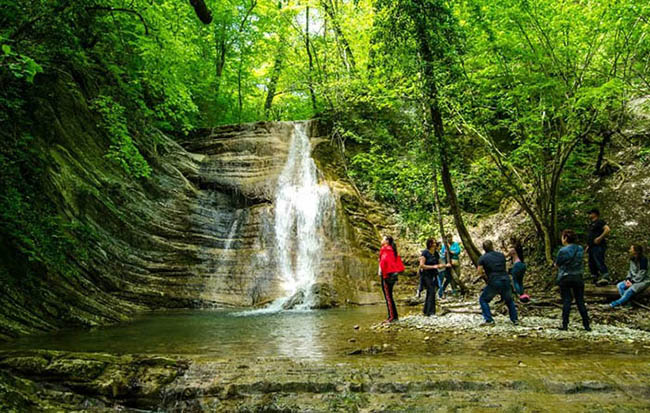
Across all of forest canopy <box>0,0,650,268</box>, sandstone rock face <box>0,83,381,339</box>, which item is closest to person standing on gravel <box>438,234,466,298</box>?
forest canopy <box>0,0,650,268</box>

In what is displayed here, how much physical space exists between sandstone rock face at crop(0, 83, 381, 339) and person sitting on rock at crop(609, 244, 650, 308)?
754 cm

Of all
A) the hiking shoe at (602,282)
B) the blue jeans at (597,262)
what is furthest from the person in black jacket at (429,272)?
the blue jeans at (597,262)

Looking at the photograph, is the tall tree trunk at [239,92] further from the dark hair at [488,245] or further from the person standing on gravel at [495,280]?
the person standing on gravel at [495,280]

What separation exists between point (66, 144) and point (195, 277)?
5735mm

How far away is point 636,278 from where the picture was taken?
8.55m

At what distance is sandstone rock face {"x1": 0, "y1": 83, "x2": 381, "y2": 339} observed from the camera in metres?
9.94

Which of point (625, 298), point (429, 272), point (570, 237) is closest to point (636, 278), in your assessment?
point (625, 298)

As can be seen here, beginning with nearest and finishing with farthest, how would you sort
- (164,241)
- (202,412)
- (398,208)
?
(202,412)
(164,241)
(398,208)

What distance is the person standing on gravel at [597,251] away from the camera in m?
10.2

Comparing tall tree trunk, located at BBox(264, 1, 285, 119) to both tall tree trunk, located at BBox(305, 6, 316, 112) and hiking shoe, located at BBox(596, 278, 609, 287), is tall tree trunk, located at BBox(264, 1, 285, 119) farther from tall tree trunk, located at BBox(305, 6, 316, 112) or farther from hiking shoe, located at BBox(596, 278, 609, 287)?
hiking shoe, located at BBox(596, 278, 609, 287)

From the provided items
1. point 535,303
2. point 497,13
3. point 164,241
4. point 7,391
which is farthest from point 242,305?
point 497,13

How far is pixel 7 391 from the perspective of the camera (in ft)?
12.3

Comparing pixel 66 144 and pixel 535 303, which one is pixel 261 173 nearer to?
pixel 66 144

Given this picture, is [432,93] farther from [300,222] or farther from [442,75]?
[300,222]
